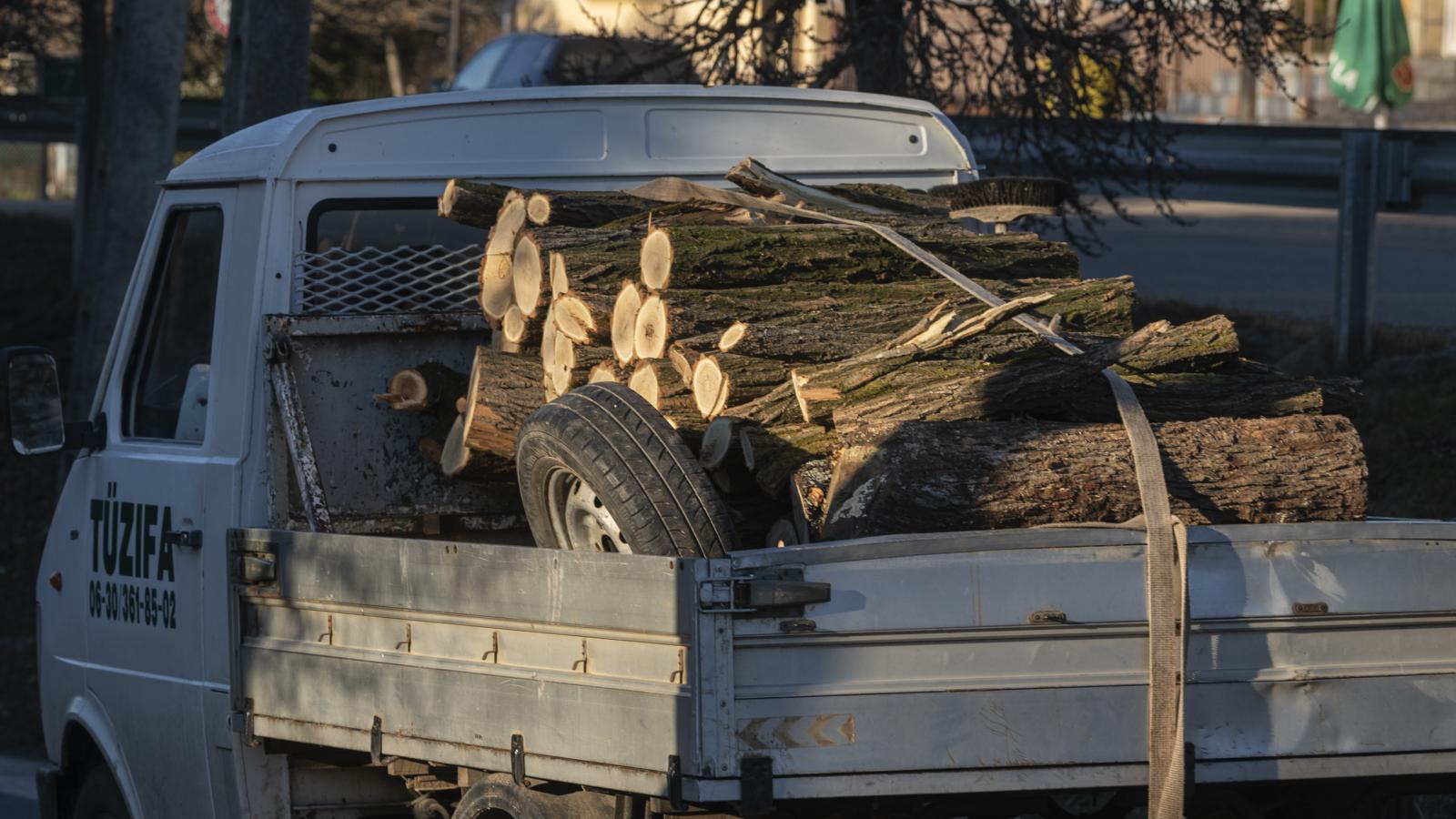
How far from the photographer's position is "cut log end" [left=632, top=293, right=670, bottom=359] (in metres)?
4.83

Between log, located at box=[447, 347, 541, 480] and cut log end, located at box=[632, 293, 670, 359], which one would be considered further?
log, located at box=[447, 347, 541, 480]

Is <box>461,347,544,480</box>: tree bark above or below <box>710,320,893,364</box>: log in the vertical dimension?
below

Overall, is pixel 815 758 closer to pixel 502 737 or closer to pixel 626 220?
pixel 502 737

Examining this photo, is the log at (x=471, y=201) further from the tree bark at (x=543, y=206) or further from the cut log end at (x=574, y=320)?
the cut log end at (x=574, y=320)

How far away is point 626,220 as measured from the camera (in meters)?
5.43

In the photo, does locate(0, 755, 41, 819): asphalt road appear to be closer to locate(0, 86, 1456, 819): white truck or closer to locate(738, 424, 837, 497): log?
locate(0, 86, 1456, 819): white truck

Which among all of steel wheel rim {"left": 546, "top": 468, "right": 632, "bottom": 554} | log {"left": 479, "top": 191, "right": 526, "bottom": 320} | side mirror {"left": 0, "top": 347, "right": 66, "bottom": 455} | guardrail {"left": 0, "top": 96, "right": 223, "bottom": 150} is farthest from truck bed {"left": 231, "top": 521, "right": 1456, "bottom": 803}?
guardrail {"left": 0, "top": 96, "right": 223, "bottom": 150}

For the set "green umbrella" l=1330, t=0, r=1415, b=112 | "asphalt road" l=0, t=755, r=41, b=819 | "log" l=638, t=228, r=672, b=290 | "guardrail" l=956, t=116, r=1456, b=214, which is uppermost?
"green umbrella" l=1330, t=0, r=1415, b=112

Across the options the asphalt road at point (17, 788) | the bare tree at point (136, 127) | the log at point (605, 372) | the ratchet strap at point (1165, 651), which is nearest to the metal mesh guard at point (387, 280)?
the log at point (605, 372)

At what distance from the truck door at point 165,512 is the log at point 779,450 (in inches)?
57.8

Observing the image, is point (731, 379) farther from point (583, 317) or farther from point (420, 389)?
point (420, 389)

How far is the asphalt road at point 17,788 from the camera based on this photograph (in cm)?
805

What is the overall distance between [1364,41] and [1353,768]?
26837mm

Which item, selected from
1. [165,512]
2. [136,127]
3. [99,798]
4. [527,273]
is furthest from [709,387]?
[136,127]
